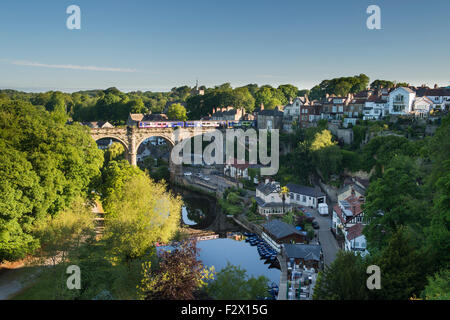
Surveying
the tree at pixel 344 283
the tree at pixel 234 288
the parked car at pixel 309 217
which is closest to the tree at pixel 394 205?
the tree at pixel 344 283

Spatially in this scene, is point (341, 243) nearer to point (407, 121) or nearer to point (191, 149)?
point (407, 121)

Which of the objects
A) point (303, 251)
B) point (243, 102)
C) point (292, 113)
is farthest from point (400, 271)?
point (243, 102)

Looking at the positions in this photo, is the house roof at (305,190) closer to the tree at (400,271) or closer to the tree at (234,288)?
the tree at (234,288)

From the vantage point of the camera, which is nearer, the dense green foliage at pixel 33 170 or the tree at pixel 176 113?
the dense green foliage at pixel 33 170

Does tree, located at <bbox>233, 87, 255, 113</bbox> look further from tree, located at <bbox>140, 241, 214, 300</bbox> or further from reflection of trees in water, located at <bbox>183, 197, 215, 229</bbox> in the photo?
tree, located at <bbox>140, 241, 214, 300</bbox>

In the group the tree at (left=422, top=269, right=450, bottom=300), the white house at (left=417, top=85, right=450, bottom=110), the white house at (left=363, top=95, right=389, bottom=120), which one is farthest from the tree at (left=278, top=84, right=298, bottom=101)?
the tree at (left=422, top=269, right=450, bottom=300)
